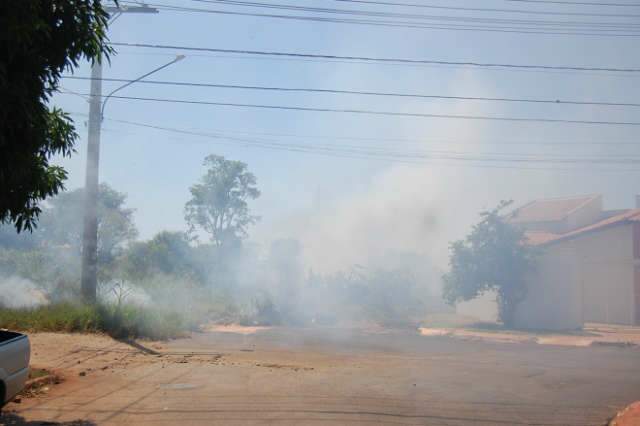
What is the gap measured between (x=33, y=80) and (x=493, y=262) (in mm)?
22561

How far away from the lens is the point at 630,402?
31.2 feet

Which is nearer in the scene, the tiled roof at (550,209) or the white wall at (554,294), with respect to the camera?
the white wall at (554,294)

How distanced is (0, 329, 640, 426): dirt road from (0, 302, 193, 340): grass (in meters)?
0.86

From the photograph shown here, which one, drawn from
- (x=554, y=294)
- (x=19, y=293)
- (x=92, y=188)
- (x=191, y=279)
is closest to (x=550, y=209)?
(x=554, y=294)

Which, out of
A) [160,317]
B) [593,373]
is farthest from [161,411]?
[160,317]

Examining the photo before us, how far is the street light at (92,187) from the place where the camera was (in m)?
16.5

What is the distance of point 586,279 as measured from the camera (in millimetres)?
30109

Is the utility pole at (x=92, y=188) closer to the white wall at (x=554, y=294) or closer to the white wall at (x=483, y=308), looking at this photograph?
the white wall at (x=554, y=294)

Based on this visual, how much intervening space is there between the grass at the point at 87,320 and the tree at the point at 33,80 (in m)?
9.72

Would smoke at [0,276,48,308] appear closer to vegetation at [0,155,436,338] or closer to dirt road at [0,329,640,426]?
vegetation at [0,155,436,338]

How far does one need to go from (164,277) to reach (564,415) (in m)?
23.2

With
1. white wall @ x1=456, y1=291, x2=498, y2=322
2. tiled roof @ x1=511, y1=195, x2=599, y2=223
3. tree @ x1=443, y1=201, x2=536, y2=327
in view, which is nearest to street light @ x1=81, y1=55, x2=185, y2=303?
tree @ x1=443, y1=201, x2=536, y2=327

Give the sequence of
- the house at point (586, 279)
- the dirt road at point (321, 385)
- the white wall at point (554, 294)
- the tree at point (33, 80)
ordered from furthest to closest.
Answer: the house at point (586, 279)
the white wall at point (554, 294)
the dirt road at point (321, 385)
the tree at point (33, 80)

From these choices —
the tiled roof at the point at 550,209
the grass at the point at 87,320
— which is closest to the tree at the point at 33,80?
the grass at the point at 87,320
